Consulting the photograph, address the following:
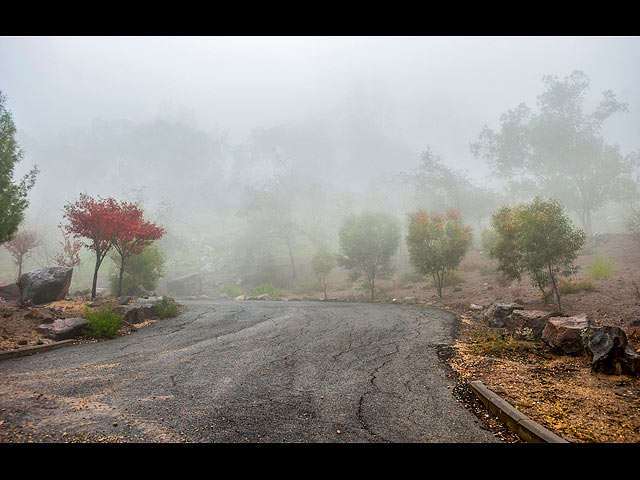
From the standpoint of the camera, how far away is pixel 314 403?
172 inches

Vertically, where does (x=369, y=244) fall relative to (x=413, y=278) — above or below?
above

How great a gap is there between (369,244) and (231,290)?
1652 centimetres

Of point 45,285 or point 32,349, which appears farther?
point 45,285

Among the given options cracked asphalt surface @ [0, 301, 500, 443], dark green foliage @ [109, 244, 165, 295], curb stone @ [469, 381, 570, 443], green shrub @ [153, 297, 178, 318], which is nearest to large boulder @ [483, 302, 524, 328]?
cracked asphalt surface @ [0, 301, 500, 443]

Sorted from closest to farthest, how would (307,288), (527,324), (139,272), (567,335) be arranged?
(567,335), (527,324), (139,272), (307,288)

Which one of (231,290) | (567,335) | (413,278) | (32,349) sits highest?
(567,335)

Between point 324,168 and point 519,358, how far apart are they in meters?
94.8

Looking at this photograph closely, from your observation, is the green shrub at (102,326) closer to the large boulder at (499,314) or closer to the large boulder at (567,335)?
the large boulder at (567,335)

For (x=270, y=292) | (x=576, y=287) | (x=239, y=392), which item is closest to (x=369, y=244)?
(x=270, y=292)

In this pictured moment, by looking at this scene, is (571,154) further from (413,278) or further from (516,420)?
(516,420)

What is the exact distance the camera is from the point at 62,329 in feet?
28.7
